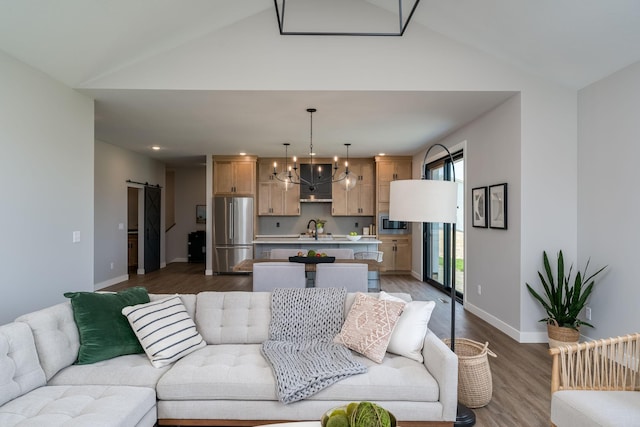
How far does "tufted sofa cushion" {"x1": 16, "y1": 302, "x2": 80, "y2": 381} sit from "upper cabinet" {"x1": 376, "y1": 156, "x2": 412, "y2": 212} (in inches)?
253

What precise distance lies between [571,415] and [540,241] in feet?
7.84

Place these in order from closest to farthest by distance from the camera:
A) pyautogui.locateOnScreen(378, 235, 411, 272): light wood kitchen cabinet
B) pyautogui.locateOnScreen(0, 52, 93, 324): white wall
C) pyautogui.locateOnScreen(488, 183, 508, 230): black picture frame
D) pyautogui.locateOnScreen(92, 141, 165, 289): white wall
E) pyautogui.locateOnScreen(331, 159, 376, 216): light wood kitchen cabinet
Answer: pyautogui.locateOnScreen(0, 52, 93, 324): white wall → pyautogui.locateOnScreen(488, 183, 508, 230): black picture frame → pyautogui.locateOnScreen(92, 141, 165, 289): white wall → pyautogui.locateOnScreen(378, 235, 411, 272): light wood kitchen cabinet → pyautogui.locateOnScreen(331, 159, 376, 216): light wood kitchen cabinet

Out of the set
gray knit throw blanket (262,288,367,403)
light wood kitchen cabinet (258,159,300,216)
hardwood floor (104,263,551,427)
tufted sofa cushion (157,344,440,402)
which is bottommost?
hardwood floor (104,263,551,427)

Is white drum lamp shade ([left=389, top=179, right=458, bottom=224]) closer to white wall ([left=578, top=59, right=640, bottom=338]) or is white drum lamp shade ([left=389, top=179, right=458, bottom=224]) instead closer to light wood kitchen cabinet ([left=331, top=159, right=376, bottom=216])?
white wall ([left=578, top=59, right=640, bottom=338])

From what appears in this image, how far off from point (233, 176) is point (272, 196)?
100cm

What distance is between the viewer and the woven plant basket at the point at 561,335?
3.27 meters

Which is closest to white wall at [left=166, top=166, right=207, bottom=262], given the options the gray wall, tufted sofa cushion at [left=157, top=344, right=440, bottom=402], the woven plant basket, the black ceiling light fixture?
the black ceiling light fixture

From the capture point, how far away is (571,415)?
1.72 m

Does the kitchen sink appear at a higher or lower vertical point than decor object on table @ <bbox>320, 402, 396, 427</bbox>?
higher

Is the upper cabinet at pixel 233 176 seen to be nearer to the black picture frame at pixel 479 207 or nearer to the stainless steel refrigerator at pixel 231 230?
the stainless steel refrigerator at pixel 231 230

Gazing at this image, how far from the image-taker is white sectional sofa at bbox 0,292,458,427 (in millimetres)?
1837

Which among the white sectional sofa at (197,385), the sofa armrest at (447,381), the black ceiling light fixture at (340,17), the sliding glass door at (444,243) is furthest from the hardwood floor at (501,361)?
the black ceiling light fixture at (340,17)

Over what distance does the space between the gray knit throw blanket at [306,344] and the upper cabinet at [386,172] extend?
5443mm

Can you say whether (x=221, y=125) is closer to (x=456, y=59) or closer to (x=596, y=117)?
(x=456, y=59)
